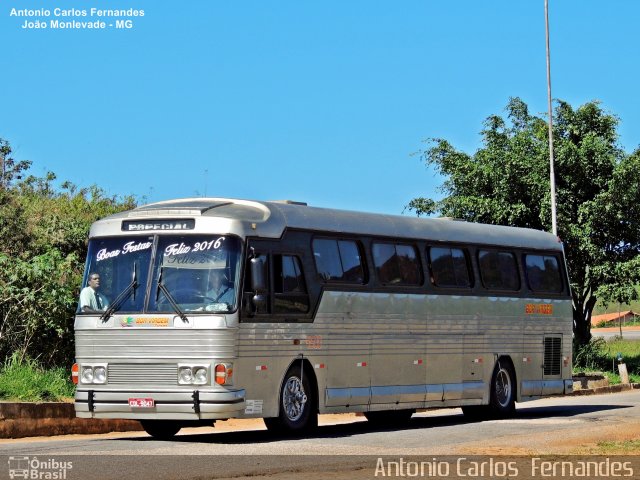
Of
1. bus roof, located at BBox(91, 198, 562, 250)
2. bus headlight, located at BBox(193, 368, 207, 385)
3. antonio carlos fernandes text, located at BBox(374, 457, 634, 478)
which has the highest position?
bus roof, located at BBox(91, 198, 562, 250)

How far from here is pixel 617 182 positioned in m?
37.8

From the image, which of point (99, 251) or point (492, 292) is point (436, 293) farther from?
point (99, 251)

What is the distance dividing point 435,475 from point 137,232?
6507mm

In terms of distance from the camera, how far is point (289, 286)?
1816 centimetres

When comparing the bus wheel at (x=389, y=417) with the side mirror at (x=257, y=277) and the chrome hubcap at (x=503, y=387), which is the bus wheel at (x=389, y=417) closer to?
the chrome hubcap at (x=503, y=387)

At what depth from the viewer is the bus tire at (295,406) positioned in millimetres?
17906

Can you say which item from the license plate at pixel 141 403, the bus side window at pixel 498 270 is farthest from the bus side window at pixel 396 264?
the license plate at pixel 141 403

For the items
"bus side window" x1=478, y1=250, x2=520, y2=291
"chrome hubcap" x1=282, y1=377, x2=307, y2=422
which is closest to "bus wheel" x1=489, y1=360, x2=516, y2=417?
"bus side window" x1=478, y1=250, x2=520, y2=291

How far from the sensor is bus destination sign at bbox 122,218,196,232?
685 inches

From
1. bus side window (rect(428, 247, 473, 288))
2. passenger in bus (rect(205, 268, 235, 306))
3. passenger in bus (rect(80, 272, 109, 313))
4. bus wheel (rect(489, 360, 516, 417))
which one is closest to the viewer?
passenger in bus (rect(205, 268, 235, 306))

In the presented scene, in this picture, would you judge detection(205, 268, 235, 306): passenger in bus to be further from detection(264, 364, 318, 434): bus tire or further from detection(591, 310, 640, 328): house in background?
detection(591, 310, 640, 328): house in background

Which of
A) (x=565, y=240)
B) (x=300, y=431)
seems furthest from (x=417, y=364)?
(x=565, y=240)

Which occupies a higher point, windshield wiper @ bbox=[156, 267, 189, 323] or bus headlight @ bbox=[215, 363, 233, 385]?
windshield wiper @ bbox=[156, 267, 189, 323]

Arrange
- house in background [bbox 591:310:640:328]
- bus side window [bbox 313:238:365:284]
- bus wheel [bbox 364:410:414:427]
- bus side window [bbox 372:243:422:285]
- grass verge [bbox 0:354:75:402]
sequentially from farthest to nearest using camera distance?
house in background [bbox 591:310:640:328] < bus wheel [bbox 364:410:414:427] < bus side window [bbox 372:243:422:285] < grass verge [bbox 0:354:75:402] < bus side window [bbox 313:238:365:284]
